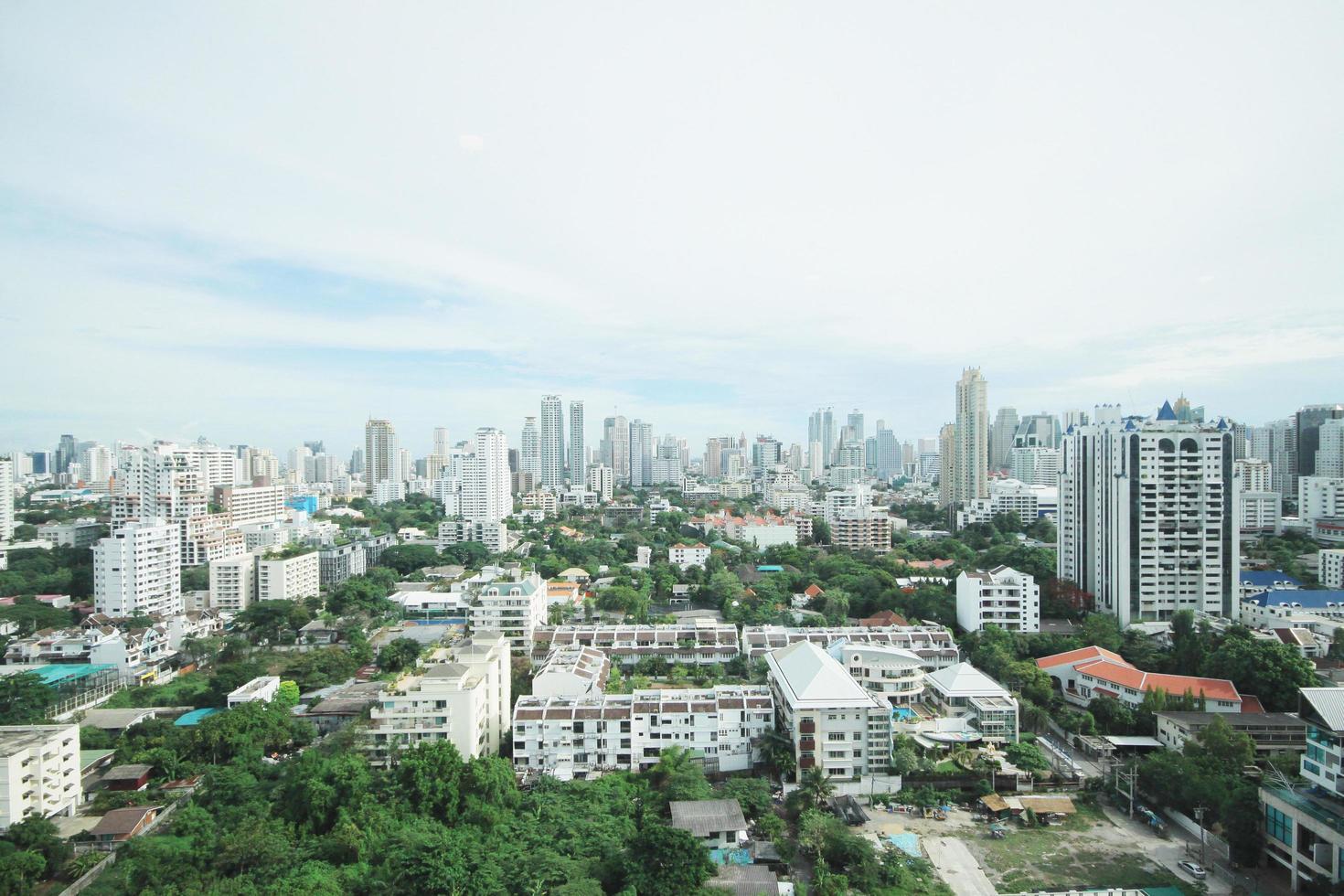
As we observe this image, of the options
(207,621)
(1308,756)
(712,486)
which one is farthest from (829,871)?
(712,486)

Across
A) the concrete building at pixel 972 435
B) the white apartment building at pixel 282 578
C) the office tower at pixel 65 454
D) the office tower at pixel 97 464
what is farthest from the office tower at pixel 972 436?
the office tower at pixel 65 454

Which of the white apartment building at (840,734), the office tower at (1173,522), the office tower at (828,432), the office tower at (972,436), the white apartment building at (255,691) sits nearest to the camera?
the white apartment building at (840,734)

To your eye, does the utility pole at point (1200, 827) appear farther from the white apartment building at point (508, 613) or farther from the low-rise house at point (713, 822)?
the white apartment building at point (508, 613)

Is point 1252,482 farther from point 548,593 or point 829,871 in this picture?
point 829,871

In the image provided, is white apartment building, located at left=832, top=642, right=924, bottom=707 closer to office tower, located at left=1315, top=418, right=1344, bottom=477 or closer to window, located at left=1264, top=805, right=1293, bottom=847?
window, located at left=1264, top=805, right=1293, bottom=847

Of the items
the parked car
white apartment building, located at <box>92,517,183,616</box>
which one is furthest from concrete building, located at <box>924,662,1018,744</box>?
white apartment building, located at <box>92,517,183,616</box>

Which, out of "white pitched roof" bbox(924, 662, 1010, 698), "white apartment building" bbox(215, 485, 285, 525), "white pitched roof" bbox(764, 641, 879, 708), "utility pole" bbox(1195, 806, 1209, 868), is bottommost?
"utility pole" bbox(1195, 806, 1209, 868)
